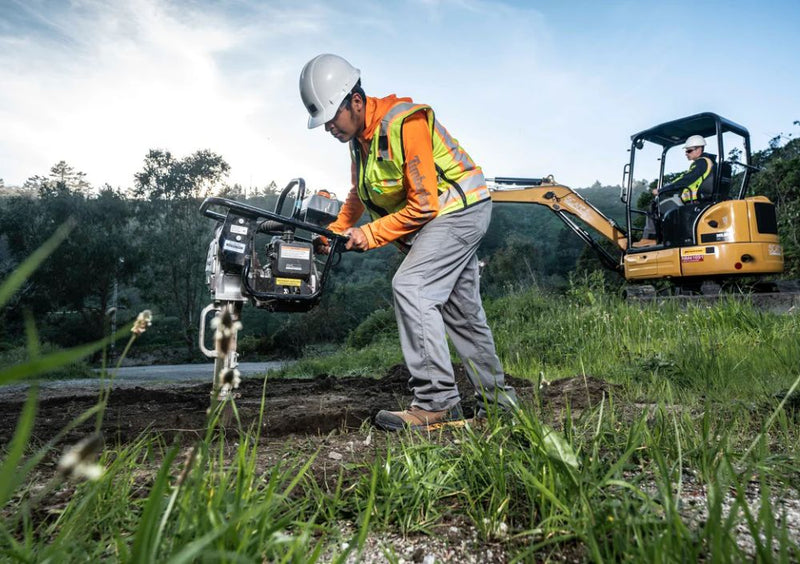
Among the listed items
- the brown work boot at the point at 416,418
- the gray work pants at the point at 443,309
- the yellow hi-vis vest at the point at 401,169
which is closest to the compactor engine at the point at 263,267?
the yellow hi-vis vest at the point at 401,169

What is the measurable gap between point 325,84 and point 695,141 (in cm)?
863

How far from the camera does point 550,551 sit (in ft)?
4.37

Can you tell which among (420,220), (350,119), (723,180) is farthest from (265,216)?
(723,180)

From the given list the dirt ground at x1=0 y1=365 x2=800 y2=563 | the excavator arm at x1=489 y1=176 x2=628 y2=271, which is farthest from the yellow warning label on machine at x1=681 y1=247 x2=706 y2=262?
the dirt ground at x1=0 y1=365 x2=800 y2=563

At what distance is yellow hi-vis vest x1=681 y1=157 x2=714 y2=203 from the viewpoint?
9.20 metres

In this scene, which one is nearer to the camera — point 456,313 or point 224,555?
point 224,555

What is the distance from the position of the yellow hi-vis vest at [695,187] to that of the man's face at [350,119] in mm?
7939

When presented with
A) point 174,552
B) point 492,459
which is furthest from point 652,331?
point 174,552

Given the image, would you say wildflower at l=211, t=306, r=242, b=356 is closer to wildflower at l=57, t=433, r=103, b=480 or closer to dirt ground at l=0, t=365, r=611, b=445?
wildflower at l=57, t=433, r=103, b=480

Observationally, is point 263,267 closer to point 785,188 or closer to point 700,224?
point 700,224

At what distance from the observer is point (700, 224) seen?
349 inches

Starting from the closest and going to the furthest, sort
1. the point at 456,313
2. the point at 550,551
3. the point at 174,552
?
1. the point at 174,552
2. the point at 550,551
3. the point at 456,313

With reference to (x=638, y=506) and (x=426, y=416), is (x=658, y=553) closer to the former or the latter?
(x=638, y=506)

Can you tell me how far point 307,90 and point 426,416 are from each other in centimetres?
216
